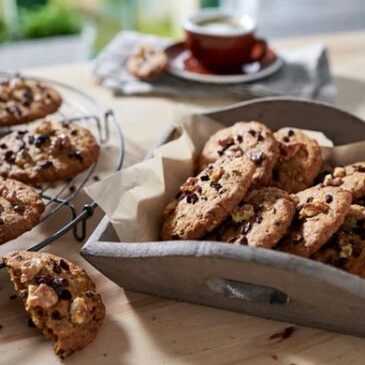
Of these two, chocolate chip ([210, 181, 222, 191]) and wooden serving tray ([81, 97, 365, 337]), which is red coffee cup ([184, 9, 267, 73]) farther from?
wooden serving tray ([81, 97, 365, 337])

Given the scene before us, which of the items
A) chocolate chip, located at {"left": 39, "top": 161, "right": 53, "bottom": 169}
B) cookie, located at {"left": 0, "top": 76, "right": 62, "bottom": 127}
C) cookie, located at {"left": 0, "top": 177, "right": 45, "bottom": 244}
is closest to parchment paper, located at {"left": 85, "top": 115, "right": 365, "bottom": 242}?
cookie, located at {"left": 0, "top": 177, "right": 45, "bottom": 244}

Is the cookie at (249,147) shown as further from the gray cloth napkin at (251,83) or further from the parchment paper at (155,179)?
the gray cloth napkin at (251,83)

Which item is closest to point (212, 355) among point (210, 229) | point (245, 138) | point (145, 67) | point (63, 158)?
point (210, 229)

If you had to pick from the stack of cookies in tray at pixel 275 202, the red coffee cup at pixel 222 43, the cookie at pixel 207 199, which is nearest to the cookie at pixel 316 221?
the stack of cookies in tray at pixel 275 202

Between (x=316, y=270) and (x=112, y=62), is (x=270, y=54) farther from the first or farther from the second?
(x=316, y=270)

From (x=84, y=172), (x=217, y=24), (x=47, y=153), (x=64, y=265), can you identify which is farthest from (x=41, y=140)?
(x=217, y=24)

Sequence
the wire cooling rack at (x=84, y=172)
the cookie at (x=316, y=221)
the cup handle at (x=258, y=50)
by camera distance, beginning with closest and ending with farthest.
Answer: the cookie at (x=316, y=221) < the wire cooling rack at (x=84, y=172) < the cup handle at (x=258, y=50)
